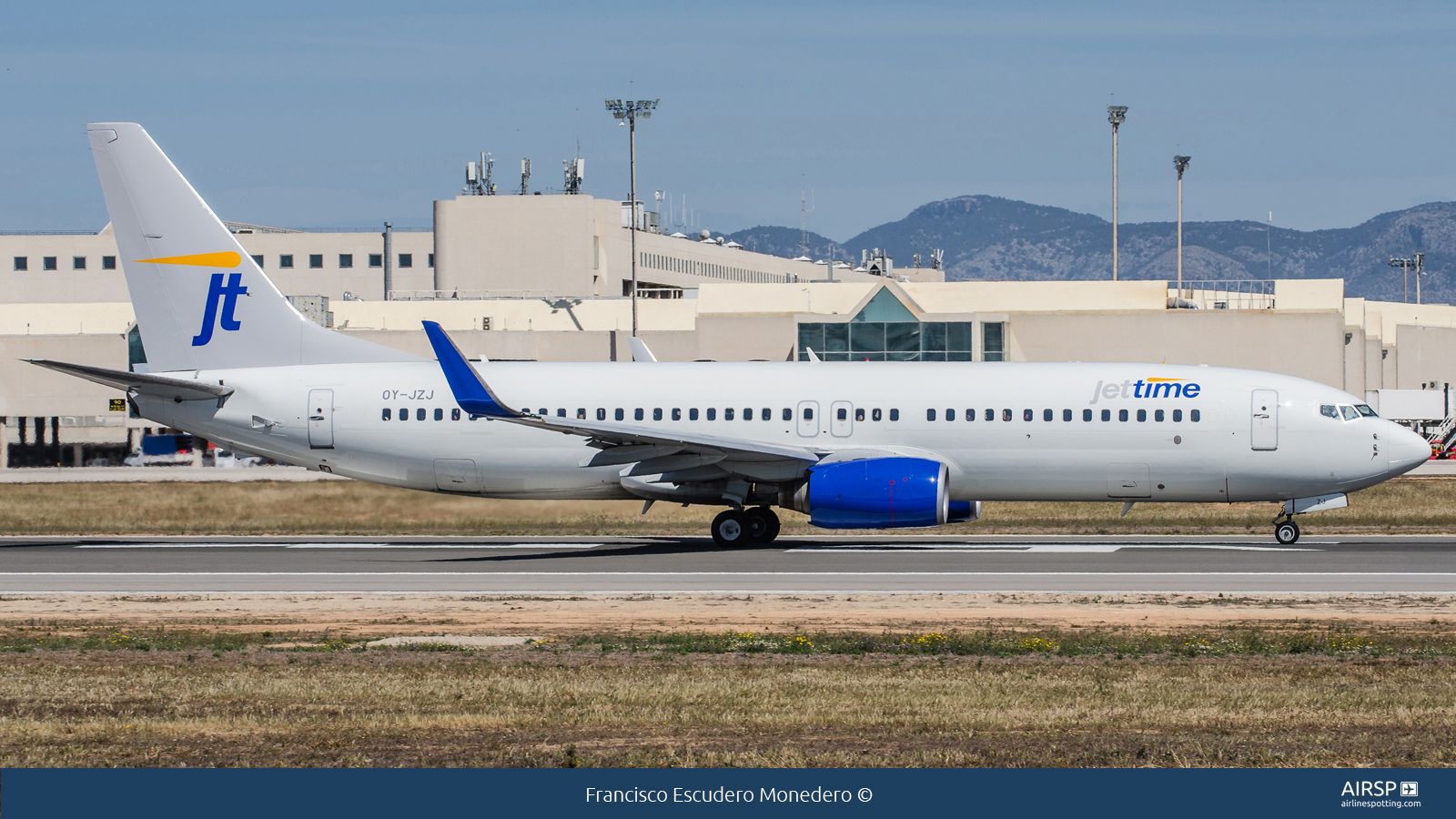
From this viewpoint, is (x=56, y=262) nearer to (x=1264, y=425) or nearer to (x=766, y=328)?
(x=766, y=328)

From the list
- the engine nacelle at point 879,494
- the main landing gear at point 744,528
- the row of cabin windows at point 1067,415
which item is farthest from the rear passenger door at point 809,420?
the row of cabin windows at point 1067,415

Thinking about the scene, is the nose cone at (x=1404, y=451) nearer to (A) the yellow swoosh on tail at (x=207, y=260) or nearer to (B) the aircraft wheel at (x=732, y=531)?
(B) the aircraft wheel at (x=732, y=531)

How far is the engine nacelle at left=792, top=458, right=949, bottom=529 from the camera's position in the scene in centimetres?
3022

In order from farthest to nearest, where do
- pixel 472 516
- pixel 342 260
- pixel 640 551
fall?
1. pixel 342 260
2. pixel 472 516
3. pixel 640 551

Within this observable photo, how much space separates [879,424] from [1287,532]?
9.05m

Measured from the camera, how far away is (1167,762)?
11.7m

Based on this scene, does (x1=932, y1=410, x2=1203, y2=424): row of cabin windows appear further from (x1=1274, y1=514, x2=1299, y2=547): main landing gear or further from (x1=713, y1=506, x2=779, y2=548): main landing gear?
(x1=713, y1=506, x2=779, y2=548): main landing gear

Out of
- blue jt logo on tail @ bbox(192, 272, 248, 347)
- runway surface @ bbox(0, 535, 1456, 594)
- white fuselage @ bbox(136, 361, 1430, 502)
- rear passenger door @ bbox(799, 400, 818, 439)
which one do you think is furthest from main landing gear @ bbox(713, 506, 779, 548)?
blue jt logo on tail @ bbox(192, 272, 248, 347)

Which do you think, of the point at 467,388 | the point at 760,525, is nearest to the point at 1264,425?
the point at 760,525

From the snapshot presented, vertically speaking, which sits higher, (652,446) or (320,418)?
(320,418)

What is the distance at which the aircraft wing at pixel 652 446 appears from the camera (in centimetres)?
3009

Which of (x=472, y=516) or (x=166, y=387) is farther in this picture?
(x=472, y=516)

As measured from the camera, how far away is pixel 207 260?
3447 centimetres

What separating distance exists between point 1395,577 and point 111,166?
27666 millimetres
